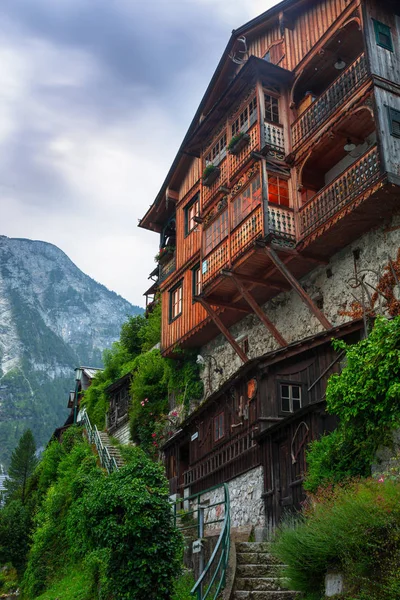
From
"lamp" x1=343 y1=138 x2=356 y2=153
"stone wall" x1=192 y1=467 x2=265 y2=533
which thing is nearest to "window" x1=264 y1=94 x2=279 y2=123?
"lamp" x1=343 y1=138 x2=356 y2=153

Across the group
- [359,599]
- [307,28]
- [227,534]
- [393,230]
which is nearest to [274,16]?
[307,28]

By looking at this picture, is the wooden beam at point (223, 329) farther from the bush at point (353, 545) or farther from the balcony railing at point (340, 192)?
the bush at point (353, 545)

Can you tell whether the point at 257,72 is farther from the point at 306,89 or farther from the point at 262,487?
the point at 262,487

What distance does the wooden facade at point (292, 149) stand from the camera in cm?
1717

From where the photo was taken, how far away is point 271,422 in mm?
16344

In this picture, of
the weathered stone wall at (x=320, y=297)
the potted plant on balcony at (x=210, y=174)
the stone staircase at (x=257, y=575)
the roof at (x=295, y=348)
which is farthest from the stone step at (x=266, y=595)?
the potted plant on balcony at (x=210, y=174)

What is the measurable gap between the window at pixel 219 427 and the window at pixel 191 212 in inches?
393

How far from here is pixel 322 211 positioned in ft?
59.5

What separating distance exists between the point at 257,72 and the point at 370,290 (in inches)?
335

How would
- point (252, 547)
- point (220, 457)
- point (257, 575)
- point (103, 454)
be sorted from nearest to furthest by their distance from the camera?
point (257, 575), point (252, 547), point (220, 457), point (103, 454)

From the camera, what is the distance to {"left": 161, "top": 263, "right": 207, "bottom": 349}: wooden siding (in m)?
25.4

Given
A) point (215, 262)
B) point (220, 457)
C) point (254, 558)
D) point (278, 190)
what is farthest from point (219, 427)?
point (254, 558)

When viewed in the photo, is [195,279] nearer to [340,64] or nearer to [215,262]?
[215,262]

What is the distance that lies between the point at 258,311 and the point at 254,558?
9.90 meters
